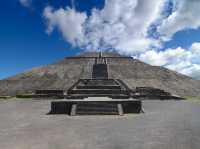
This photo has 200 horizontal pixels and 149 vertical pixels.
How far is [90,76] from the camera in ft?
109

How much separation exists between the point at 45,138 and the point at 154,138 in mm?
3084

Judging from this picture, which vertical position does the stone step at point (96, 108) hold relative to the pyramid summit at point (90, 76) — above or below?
below

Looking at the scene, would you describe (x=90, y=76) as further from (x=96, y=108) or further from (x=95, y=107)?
(x=96, y=108)

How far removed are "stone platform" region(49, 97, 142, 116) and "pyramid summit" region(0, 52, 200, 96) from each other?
50.0ft

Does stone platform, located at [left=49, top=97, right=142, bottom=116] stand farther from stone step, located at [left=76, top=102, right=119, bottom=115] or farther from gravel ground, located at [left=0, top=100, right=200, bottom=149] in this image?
gravel ground, located at [left=0, top=100, right=200, bottom=149]

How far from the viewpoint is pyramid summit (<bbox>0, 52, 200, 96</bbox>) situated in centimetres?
2816

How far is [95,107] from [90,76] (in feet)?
75.1

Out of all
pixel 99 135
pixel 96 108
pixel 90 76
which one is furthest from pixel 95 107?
pixel 90 76

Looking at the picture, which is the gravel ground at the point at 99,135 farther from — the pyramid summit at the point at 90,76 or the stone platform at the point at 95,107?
the pyramid summit at the point at 90,76

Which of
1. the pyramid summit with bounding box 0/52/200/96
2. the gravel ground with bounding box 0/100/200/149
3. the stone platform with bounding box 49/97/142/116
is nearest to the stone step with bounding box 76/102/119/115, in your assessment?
the stone platform with bounding box 49/97/142/116

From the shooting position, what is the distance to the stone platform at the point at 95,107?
10.2 meters

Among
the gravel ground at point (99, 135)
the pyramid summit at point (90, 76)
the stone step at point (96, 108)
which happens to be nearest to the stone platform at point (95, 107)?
the stone step at point (96, 108)

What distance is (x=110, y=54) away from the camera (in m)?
51.2

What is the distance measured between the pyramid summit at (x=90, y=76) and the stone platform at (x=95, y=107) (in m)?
15.3
